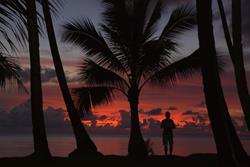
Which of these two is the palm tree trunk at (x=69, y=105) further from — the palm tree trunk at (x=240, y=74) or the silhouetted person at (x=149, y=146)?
the silhouetted person at (x=149, y=146)

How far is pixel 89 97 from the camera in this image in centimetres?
1750

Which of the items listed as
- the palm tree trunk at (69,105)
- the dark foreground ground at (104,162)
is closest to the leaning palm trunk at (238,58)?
the dark foreground ground at (104,162)

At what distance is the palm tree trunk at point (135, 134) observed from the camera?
1644 centimetres

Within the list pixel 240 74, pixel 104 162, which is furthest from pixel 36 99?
pixel 240 74

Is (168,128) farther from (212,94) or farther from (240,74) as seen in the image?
(212,94)

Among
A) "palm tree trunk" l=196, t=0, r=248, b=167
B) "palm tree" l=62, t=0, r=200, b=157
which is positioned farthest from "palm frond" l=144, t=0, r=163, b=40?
"palm tree trunk" l=196, t=0, r=248, b=167

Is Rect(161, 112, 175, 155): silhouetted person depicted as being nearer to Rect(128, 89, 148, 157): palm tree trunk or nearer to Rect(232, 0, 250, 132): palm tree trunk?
Rect(128, 89, 148, 157): palm tree trunk

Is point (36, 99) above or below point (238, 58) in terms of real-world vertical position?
below

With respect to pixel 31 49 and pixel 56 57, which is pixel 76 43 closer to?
pixel 56 57

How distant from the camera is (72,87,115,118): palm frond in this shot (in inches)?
686

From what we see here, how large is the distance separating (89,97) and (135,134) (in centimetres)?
220

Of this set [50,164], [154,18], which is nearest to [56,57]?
[50,164]

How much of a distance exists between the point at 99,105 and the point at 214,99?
28.9 feet

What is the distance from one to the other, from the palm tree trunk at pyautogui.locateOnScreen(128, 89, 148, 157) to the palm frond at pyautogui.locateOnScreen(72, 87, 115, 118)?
90 cm
